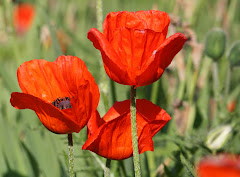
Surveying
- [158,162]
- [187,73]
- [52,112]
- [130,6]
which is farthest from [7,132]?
[130,6]

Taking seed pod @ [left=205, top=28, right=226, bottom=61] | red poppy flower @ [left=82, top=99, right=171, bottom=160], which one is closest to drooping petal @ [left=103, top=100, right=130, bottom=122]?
red poppy flower @ [left=82, top=99, right=171, bottom=160]

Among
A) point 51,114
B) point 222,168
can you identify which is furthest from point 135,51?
point 222,168

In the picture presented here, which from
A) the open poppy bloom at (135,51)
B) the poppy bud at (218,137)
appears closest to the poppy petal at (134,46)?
the open poppy bloom at (135,51)

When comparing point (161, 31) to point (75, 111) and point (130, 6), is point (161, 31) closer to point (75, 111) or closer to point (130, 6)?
point (75, 111)

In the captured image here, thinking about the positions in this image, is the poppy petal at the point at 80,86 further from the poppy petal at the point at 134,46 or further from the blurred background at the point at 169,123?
the blurred background at the point at 169,123

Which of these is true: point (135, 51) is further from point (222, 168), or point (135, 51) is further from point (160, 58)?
point (222, 168)

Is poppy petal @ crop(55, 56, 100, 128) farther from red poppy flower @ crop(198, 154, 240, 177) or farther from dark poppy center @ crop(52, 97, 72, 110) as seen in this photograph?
red poppy flower @ crop(198, 154, 240, 177)
